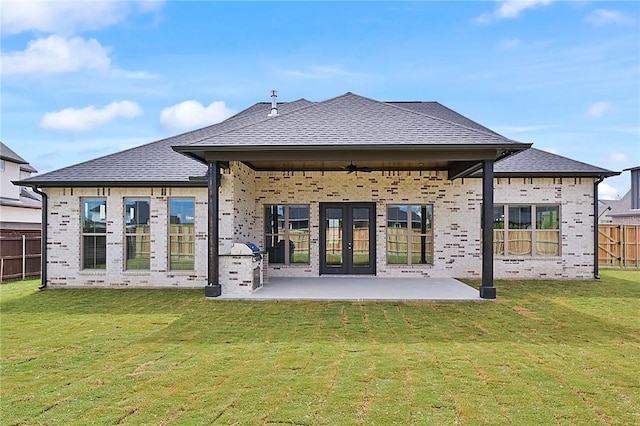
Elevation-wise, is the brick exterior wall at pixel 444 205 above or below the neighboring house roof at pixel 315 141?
below

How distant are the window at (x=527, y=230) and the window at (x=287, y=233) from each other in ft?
19.1

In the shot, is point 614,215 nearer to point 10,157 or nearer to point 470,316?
point 470,316

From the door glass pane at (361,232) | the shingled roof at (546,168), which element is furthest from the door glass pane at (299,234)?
the shingled roof at (546,168)

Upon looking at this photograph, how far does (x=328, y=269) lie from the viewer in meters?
14.6

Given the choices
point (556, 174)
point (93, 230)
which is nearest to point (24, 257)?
point (93, 230)

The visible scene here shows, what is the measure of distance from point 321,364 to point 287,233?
929 cm

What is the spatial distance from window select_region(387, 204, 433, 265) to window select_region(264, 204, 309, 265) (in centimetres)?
262

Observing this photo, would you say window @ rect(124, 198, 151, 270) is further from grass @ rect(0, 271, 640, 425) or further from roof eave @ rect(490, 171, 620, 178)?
roof eave @ rect(490, 171, 620, 178)

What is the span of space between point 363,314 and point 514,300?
12.6 ft

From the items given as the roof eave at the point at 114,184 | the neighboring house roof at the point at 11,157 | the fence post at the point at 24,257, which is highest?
the neighboring house roof at the point at 11,157

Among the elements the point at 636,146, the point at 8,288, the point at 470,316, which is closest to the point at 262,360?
the point at 470,316

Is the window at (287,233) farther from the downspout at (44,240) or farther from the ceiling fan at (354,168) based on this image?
the downspout at (44,240)

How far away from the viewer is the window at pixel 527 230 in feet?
47.0

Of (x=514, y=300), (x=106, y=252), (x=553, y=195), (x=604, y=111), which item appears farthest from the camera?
(x=604, y=111)
